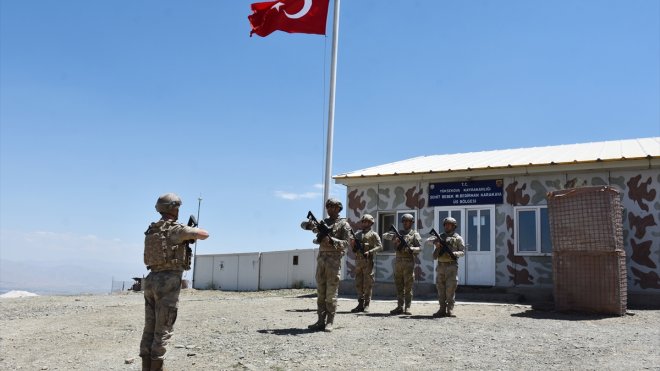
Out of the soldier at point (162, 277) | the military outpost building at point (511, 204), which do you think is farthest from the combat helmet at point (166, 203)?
the military outpost building at point (511, 204)

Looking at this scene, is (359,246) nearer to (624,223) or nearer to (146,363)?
(146,363)

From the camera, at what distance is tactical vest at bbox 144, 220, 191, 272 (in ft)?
18.3

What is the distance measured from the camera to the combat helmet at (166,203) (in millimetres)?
5727

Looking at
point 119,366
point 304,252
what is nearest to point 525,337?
point 119,366

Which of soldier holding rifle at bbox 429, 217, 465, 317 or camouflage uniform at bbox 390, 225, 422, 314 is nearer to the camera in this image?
soldier holding rifle at bbox 429, 217, 465, 317

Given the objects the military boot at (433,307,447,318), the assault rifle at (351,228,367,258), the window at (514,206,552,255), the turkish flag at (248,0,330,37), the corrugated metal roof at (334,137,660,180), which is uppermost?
the turkish flag at (248,0,330,37)

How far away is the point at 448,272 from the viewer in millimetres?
10078

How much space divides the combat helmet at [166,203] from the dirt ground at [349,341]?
5.90 feet

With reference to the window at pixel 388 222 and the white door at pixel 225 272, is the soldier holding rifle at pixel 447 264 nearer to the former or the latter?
the window at pixel 388 222

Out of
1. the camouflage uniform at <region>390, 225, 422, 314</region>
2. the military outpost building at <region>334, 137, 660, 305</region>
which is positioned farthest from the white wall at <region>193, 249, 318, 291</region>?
the camouflage uniform at <region>390, 225, 422, 314</region>

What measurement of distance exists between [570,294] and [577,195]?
1.90m

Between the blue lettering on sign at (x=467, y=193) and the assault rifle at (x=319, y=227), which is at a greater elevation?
the blue lettering on sign at (x=467, y=193)

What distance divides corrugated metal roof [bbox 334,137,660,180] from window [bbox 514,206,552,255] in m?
1.19

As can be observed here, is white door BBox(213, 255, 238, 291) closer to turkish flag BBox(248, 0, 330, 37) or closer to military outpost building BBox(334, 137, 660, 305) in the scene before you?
military outpost building BBox(334, 137, 660, 305)
